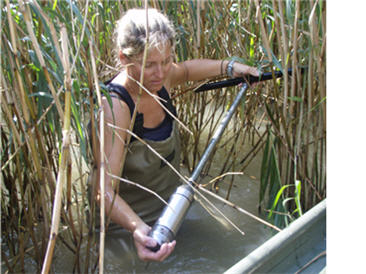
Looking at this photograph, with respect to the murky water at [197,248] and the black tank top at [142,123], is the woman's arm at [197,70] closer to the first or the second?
the black tank top at [142,123]

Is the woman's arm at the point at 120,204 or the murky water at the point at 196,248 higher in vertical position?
the woman's arm at the point at 120,204

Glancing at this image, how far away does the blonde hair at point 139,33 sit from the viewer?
131cm

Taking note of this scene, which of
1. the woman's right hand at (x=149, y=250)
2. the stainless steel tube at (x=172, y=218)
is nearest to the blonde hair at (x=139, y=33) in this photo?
the stainless steel tube at (x=172, y=218)

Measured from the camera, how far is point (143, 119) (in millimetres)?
1502

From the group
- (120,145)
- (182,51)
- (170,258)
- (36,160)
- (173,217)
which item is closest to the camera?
(36,160)

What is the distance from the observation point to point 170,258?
1.63m

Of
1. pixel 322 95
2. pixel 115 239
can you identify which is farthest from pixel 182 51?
pixel 115 239

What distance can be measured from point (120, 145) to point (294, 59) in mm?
663

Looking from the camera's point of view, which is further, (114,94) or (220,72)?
(220,72)

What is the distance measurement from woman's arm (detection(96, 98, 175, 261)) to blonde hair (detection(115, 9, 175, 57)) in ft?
0.60

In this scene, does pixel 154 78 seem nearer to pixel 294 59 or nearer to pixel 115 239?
pixel 294 59

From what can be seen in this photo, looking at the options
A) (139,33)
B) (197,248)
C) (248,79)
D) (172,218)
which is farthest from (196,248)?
(139,33)

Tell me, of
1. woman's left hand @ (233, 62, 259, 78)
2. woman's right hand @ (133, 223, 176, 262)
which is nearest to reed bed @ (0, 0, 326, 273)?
woman's left hand @ (233, 62, 259, 78)

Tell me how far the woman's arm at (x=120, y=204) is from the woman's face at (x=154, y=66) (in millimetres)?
113
